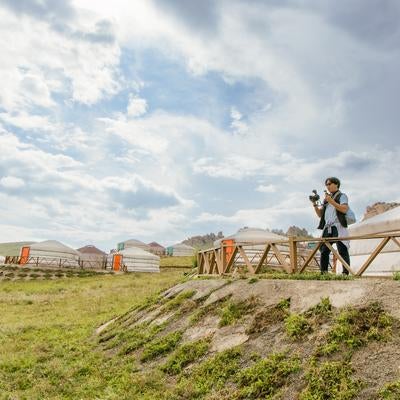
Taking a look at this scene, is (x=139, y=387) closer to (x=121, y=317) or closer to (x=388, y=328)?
(x=388, y=328)

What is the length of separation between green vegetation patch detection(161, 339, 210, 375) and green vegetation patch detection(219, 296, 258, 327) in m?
0.64

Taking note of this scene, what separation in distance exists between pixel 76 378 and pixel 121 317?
5.31 m

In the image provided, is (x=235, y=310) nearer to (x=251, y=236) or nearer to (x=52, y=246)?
(x=251, y=236)

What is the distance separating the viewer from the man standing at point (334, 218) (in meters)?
9.11

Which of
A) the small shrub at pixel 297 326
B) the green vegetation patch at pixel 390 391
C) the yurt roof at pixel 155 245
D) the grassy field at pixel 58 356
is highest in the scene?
the yurt roof at pixel 155 245

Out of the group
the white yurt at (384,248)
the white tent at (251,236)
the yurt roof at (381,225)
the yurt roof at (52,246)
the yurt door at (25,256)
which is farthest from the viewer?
the yurt roof at (52,246)

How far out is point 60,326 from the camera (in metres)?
13.7

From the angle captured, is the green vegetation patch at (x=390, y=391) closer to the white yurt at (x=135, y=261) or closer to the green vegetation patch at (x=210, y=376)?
the green vegetation patch at (x=210, y=376)

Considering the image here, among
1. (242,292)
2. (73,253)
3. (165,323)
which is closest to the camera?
(242,292)

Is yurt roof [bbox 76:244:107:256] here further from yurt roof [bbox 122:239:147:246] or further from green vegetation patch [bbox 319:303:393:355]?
green vegetation patch [bbox 319:303:393:355]

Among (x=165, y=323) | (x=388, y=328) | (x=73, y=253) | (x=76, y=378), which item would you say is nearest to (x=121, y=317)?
(x=165, y=323)

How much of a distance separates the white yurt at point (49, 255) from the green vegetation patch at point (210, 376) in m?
39.6

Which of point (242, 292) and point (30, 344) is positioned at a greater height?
point (242, 292)

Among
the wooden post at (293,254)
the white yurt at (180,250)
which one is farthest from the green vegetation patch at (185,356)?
the white yurt at (180,250)
